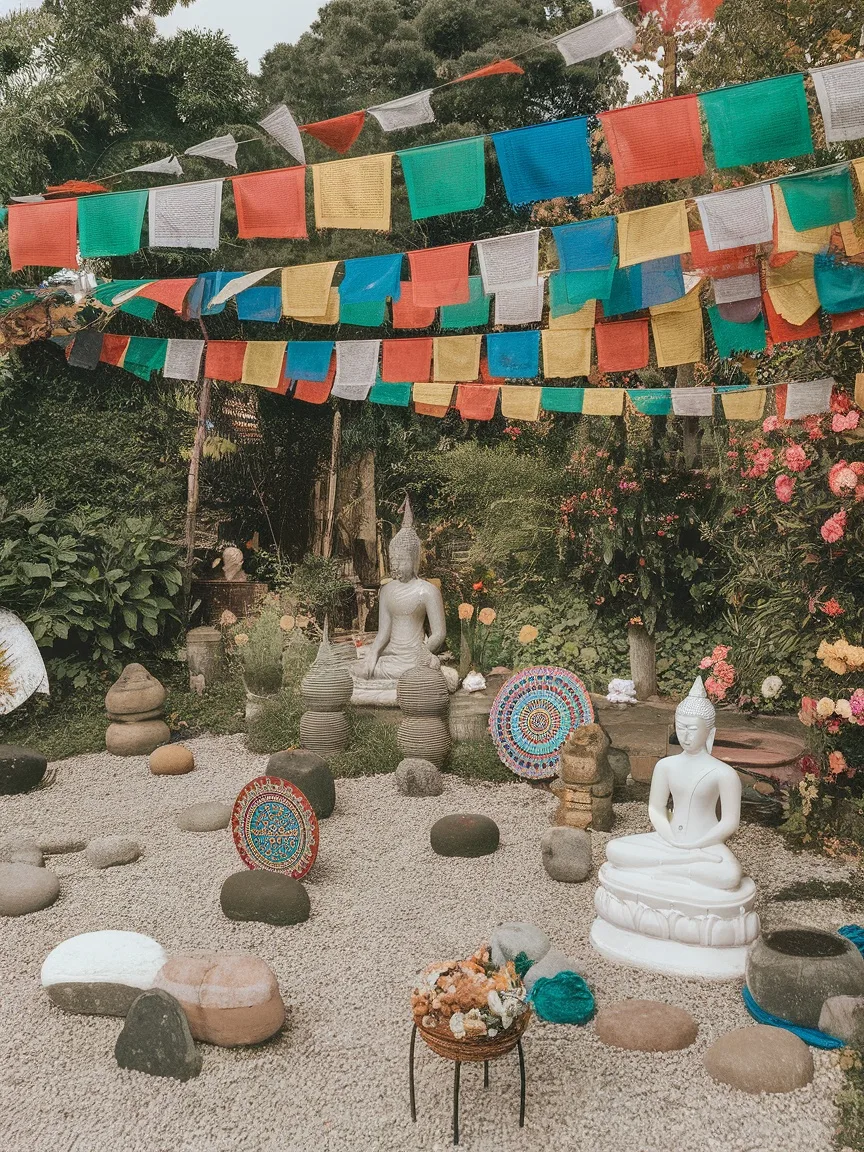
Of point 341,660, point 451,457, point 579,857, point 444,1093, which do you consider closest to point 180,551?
point 341,660

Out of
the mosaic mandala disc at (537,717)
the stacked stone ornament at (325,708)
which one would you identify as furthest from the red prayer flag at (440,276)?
the stacked stone ornament at (325,708)

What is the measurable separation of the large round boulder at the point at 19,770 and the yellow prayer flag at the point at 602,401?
193 inches

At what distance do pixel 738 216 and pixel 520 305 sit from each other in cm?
214

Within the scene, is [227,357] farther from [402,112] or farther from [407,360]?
[402,112]

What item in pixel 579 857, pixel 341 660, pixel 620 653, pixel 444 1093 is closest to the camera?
pixel 444 1093

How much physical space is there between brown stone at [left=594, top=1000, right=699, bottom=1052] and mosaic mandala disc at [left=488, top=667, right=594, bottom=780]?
3.14 m

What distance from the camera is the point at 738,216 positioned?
5.46 meters

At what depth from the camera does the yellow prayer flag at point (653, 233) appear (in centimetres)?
568

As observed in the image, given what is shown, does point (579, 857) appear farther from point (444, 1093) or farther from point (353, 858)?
point (444, 1093)

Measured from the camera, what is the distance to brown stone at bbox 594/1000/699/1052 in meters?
3.92

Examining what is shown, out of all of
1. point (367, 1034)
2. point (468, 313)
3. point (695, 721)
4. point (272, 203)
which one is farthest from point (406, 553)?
point (367, 1034)

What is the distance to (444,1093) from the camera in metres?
3.68

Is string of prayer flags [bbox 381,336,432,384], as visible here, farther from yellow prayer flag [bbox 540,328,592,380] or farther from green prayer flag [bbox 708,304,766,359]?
green prayer flag [bbox 708,304,766,359]

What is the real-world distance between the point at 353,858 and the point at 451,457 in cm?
656
